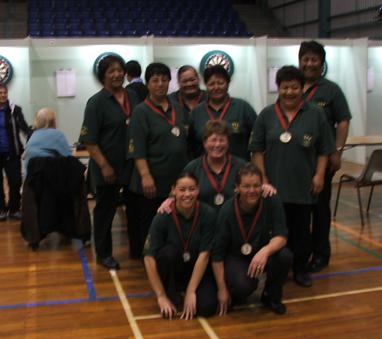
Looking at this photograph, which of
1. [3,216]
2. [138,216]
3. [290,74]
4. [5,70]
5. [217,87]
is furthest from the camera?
[5,70]

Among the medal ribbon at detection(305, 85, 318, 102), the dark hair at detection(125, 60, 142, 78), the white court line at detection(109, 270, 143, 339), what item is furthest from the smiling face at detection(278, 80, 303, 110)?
the dark hair at detection(125, 60, 142, 78)

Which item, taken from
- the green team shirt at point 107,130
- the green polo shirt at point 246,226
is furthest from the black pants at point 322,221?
the green team shirt at point 107,130

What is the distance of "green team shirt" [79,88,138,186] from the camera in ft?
11.9

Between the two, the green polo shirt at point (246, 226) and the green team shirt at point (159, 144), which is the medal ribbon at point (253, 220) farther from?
the green team shirt at point (159, 144)

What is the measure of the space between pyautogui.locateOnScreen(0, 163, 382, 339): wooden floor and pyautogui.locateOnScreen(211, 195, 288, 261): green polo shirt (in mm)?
384

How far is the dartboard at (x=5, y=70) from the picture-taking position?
294 inches

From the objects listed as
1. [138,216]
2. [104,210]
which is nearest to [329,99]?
[138,216]

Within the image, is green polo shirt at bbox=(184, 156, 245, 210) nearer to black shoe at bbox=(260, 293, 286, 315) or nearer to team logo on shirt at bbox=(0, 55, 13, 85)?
black shoe at bbox=(260, 293, 286, 315)

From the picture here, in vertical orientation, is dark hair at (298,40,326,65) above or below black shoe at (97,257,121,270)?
above

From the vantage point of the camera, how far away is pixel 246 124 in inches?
141

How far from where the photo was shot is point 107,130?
146 inches

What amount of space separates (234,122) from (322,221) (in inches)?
36.8

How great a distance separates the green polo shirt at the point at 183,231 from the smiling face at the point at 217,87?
78 centimetres

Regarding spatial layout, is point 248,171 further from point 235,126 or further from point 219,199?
point 235,126
